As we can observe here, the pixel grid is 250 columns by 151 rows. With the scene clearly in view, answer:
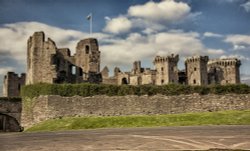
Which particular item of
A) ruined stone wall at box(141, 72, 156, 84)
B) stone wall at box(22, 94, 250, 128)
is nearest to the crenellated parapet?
ruined stone wall at box(141, 72, 156, 84)

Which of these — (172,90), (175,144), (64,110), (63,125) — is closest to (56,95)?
(64,110)

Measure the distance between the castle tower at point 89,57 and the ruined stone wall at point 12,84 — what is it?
18655 mm

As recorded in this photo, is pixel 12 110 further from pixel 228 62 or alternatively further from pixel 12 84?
pixel 228 62

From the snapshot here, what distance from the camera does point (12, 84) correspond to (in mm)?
68062

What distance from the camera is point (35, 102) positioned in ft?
132

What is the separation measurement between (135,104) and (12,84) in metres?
36.4

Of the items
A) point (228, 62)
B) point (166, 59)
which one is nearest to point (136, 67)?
point (166, 59)

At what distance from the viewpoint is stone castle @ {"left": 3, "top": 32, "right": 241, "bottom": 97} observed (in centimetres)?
5206

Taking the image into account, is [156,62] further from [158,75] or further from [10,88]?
[10,88]

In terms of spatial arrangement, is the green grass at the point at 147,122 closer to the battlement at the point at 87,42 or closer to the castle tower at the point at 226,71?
the battlement at the point at 87,42

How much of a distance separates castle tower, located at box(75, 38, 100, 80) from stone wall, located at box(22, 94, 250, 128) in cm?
1561

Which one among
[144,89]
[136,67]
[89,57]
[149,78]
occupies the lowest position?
[144,89]

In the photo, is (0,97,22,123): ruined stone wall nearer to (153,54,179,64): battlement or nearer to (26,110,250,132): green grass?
(26,110,250,132): green grass

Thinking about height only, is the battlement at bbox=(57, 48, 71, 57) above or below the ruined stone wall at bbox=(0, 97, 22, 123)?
above
